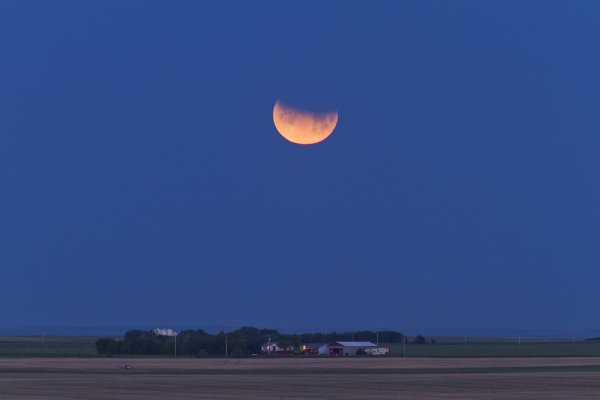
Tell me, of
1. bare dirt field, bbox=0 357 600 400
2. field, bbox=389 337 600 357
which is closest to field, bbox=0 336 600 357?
field, bbox=389 337 600 357

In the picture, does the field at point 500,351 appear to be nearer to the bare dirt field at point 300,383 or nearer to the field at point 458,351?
the field at point 458,351

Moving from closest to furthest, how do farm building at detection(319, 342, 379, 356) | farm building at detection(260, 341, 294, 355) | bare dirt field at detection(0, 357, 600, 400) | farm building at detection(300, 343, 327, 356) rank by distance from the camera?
bare dirt field at detection(0, 357, 600, 400)
farm building at detection(319, 342, 379, 356)
farm building at detection(300, 343, 327, 356)
farm building at detection(260, 341, 294, 355)

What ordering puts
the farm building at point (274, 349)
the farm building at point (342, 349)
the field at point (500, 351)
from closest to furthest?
1. the field at point (500, 351)
2. the farm building at point (342, 349)
3. the farm building at point (274, 349)

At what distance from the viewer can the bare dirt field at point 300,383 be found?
39219 millimetres

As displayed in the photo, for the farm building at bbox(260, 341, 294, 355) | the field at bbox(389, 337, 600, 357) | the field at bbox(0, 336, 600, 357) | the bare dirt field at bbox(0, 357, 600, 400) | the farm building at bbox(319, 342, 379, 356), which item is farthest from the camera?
the farm building at bbox(260, 341, 294, 355)

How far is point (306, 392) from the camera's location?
40312 mm

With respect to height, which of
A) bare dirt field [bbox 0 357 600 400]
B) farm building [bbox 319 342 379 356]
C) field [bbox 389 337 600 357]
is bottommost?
bare dirt field [bbox 0 357 600 400]

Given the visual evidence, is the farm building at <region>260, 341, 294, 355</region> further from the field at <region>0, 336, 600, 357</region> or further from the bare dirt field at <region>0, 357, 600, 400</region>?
the bare dirt field at <region>0, 357, 600, 400</region>

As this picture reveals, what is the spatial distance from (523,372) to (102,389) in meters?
23.8

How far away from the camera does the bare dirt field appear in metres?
39.2

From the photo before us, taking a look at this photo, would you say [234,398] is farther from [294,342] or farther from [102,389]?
[294,342]

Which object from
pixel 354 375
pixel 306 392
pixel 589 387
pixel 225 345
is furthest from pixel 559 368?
pixel 225 345

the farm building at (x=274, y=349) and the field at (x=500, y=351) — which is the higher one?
the farm building at (x=274, y=349)

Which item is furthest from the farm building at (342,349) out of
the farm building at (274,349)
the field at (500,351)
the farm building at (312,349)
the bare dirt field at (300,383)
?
the bare dirt field at (300,383)
